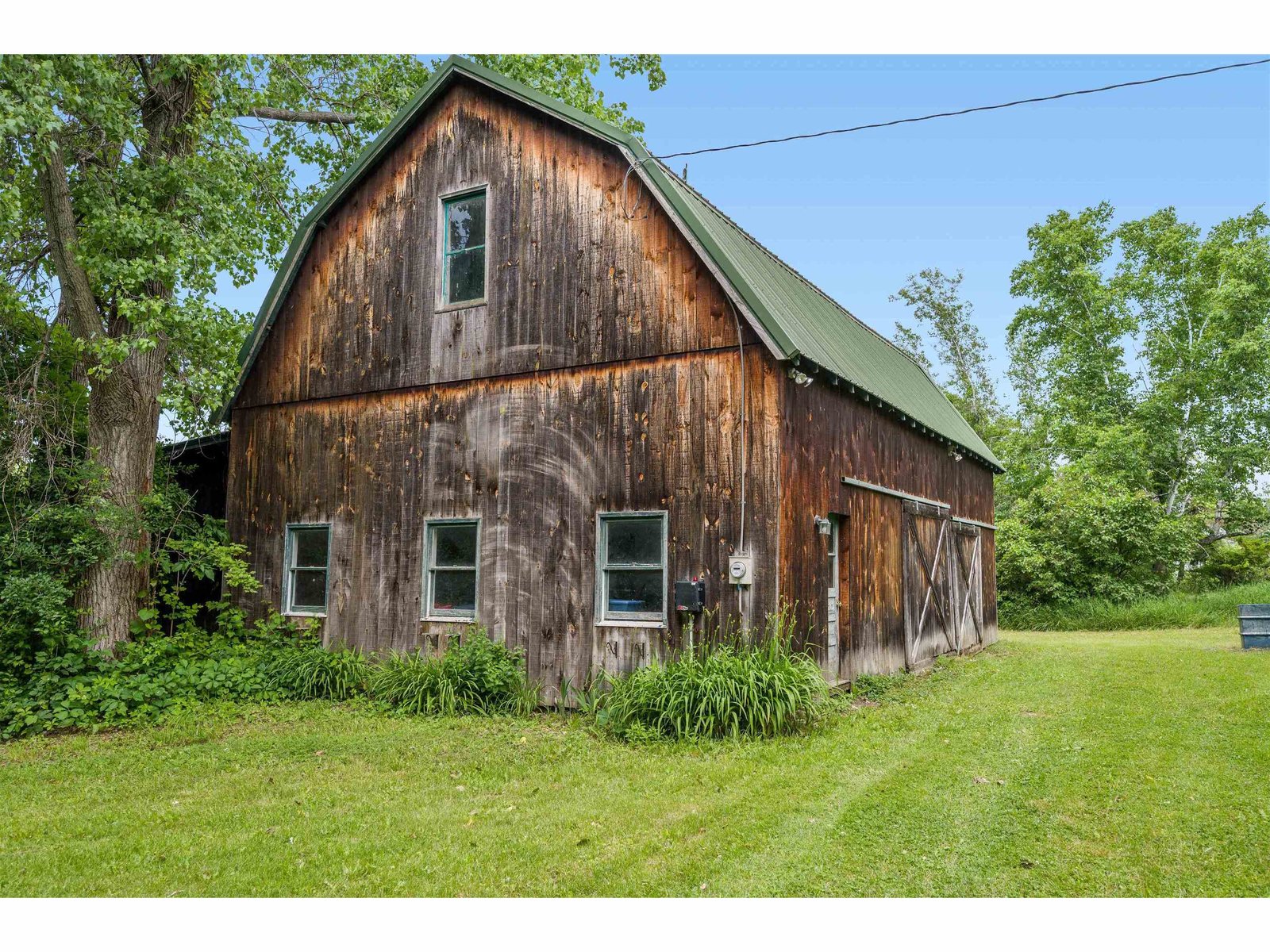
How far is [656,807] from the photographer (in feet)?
20.8

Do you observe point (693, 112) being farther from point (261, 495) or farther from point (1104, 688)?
point (1104, 688)

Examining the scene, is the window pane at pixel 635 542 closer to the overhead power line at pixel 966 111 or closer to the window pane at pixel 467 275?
the window pane at pixel 467 275

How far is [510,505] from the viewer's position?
35.9 feet

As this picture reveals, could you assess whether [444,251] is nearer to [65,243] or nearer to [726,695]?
[65,243]

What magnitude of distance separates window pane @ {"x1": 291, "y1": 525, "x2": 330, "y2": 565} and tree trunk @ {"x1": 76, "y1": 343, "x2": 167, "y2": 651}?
70.0 inches

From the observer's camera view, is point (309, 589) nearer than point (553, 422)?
No

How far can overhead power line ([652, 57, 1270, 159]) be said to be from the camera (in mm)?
8773

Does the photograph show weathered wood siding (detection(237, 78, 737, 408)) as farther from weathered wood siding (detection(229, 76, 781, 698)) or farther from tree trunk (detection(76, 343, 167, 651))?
tree trunk (detection(76, 343, 167, 651))

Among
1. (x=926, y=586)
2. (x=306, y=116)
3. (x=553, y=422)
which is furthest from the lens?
(x=306, y=116)

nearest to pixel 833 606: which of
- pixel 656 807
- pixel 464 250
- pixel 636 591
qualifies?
pixel 636 591

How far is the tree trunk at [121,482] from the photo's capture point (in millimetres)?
11039

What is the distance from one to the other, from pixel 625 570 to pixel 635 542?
319 mm

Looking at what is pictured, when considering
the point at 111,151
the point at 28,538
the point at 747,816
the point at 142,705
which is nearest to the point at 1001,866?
the point at 747,816

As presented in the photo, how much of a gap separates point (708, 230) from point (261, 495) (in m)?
7.28
